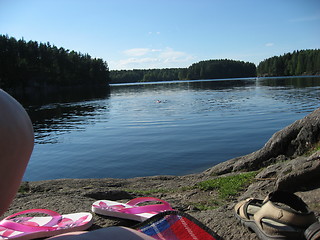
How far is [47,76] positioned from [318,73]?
126 meters

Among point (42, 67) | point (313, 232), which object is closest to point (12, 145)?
point (313, 232)

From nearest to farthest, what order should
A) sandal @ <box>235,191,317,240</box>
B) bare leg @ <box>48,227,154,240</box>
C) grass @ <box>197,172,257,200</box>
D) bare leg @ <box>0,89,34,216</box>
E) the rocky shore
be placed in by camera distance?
1. bare leg @ <box>0,89,34,216</box>
2. bare leg @ <box>48,227,154,240</box>
3. sandal @ <box>235,191,317,240</box>
4. the rocky shore
5. grass @ <box>197,172,257,200</box>

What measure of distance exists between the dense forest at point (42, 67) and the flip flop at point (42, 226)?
8068 cm

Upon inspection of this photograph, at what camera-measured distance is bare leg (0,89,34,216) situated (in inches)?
47.8

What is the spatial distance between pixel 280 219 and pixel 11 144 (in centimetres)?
217

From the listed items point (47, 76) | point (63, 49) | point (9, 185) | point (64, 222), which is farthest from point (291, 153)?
point (63, 49)

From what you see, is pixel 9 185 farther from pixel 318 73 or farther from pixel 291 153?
Answer: pixel 318 73

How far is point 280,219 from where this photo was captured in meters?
2.47

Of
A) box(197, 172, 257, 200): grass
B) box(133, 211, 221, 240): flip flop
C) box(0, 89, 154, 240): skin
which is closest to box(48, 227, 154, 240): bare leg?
box(0, 89, 154, 240): skin

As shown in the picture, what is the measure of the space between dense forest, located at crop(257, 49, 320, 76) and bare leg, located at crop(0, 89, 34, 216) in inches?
6492

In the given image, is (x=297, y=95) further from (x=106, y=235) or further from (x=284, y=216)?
(x=106, y=235)

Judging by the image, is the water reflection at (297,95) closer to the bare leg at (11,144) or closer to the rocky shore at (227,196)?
the rocky shore at (227,196)

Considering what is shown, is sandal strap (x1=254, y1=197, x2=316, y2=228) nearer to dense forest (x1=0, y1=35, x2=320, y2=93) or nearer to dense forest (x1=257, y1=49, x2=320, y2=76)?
dense forest (x1=0, y1=35, x2=320, y2=93)

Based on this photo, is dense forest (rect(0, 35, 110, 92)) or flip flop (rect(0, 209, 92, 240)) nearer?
flip flop (rect(0, 209, 92, 240))
